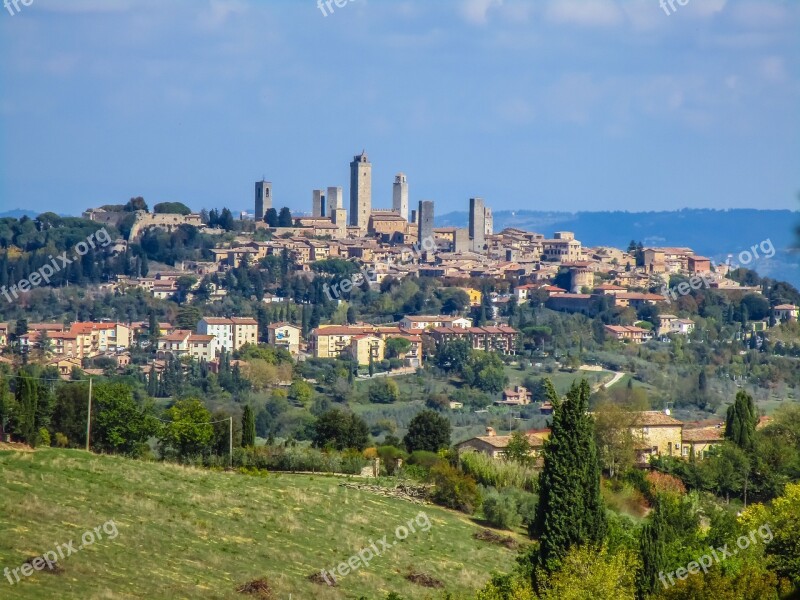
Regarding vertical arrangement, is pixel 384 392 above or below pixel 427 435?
below

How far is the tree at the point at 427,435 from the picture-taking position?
34531 millimetres

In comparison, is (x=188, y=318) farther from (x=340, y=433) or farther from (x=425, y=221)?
(x=340, y=433)

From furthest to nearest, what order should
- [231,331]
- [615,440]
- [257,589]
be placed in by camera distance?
[231,331] < [615,440] < [257,589]

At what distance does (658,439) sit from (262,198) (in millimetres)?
85876

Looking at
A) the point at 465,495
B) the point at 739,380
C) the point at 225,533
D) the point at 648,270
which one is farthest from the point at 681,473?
the point at 648,270

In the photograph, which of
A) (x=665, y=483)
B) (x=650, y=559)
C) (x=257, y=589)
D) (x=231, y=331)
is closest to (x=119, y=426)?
(x=665, y=483)

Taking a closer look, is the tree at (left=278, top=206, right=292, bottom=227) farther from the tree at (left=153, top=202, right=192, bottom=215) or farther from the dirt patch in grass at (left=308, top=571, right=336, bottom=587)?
the dirt patch in grass at (left=308, top=571, right=336, bottom=587)

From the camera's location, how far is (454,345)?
78.9 metres

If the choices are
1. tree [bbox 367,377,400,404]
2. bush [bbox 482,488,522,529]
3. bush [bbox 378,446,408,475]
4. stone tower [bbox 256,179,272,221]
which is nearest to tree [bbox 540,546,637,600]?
bush [bbox 482,488,522,529]

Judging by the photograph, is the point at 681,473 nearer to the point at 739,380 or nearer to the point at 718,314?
the point at 739,380

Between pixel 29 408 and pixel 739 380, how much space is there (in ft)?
177

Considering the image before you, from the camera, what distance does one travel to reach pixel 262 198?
4803 inches

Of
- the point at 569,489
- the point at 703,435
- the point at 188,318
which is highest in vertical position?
the point at 188,318

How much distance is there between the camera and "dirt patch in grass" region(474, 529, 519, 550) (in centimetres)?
2359
